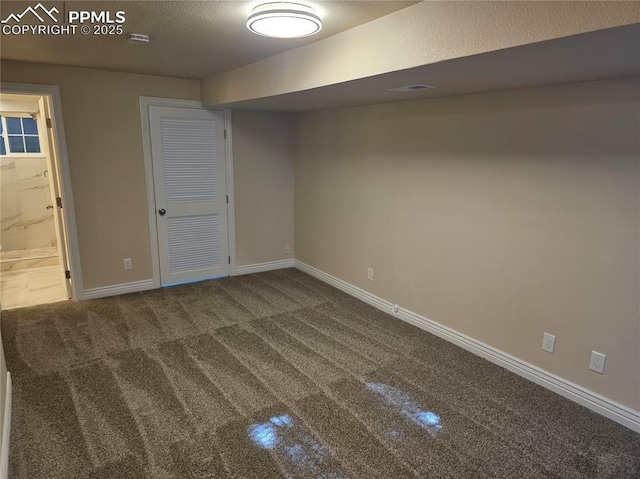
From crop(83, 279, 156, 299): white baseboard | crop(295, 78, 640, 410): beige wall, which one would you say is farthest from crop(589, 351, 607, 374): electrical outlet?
crop(83, 279, 156, 299): white baseboard

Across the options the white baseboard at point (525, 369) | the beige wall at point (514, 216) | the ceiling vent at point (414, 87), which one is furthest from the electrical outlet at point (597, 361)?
the ceiling vent at point (414, 87)

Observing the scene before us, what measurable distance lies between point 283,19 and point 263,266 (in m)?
3.65

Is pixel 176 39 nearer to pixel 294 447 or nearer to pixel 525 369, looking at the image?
pixel 294 447

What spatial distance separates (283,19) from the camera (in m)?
1.91

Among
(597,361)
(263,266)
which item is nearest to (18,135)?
(263,266)

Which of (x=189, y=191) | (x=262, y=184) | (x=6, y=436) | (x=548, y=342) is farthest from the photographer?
(x=262, y=184)

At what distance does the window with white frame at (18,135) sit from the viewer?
5.54 meters

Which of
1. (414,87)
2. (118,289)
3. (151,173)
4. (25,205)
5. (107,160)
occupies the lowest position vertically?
(118,289)

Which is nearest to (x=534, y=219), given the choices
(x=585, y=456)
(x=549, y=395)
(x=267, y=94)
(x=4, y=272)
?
(x=549, y=395)

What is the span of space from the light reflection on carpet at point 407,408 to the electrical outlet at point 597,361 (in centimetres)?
104

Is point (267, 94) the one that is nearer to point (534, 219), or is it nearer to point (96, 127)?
point (96, 127)

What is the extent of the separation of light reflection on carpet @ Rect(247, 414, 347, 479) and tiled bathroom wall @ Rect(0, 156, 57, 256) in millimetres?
5431

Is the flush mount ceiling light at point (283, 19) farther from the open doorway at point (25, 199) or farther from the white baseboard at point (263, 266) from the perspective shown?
the open doorway at point (25, 199)

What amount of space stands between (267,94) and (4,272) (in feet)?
14.8
